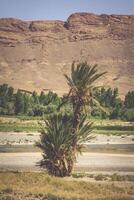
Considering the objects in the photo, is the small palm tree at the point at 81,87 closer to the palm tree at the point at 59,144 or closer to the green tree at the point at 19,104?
the palm tree at the point at 59,144

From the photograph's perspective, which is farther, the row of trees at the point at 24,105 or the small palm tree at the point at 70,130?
the row of trees at the point at 24,105

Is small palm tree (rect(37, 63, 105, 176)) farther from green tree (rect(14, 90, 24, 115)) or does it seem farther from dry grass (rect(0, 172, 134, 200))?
green tree (rect(14, 90, 24, 115))

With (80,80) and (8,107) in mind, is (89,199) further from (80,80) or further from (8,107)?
(8,107)

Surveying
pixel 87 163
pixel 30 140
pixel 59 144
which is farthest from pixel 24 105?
pixel 59 144

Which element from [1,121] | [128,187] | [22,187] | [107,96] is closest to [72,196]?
[22,187]

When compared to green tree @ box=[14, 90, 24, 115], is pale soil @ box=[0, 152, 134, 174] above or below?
above

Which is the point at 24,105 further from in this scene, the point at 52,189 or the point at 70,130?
the point at 52,189

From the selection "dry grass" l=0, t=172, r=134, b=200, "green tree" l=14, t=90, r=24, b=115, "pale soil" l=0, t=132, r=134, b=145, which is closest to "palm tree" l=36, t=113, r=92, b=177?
"dry grass" l=0, t=172, r=134, b=200

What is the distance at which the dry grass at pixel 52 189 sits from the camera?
58.1 feet

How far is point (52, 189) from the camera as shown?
19.2 meters

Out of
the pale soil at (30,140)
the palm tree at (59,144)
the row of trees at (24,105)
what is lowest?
the row of trees at (24,105)

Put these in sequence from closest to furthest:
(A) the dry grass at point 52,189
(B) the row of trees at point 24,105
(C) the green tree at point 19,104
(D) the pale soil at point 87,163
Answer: (A) the dry grass at point 52,189 → (D) the pale soil at point 87,163 → (C) the green tree at point 19,104 → (B) the row of trees at point 24,105

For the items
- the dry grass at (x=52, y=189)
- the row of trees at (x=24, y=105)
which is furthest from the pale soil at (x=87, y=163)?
the row of trees at (x=24, y=105)

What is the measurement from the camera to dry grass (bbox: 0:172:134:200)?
17719 millimetres
